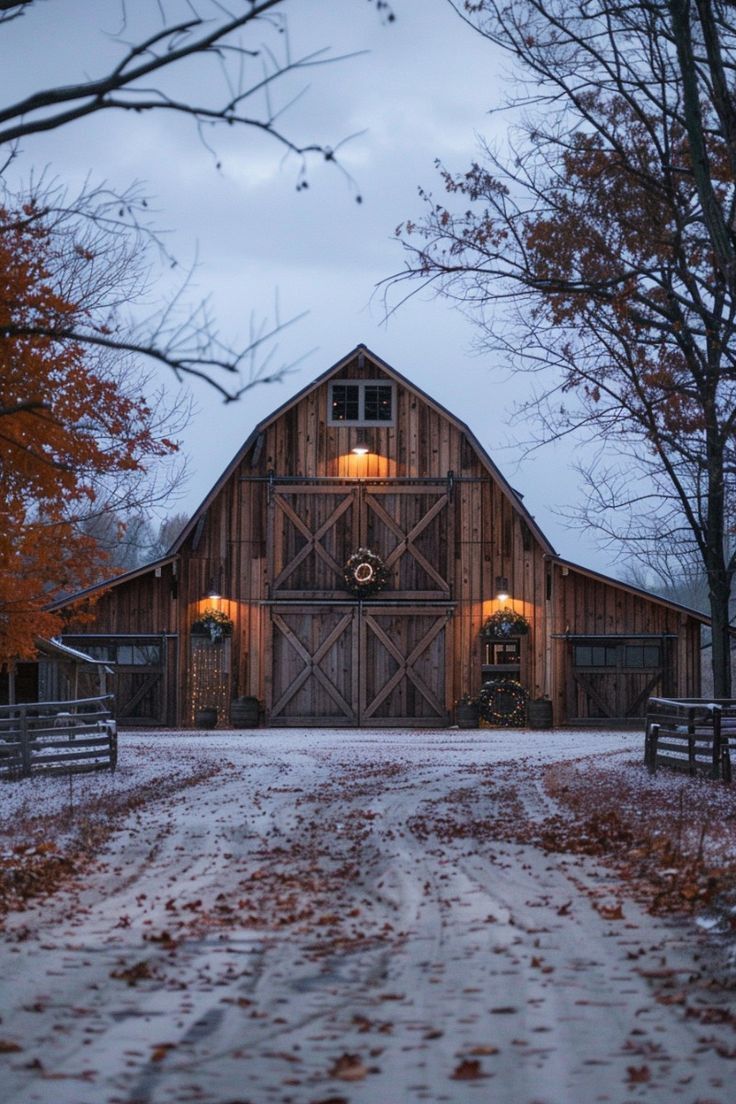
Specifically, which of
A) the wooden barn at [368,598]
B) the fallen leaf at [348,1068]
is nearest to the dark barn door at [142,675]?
the wooden barn at [368,598]

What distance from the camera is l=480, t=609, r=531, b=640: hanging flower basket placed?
29.9 meters

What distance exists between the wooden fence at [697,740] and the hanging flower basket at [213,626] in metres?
13.1

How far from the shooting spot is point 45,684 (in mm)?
31125

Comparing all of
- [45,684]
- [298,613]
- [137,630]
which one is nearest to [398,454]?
[298,613]

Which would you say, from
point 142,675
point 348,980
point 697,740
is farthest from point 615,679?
point 348,980

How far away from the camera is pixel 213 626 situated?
30.1 metres

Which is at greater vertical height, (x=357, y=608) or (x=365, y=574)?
(x=365, y=574)

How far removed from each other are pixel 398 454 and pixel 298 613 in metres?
4.28

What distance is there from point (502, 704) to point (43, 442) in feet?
58.2

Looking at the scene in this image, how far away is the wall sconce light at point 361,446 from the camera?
3073cm

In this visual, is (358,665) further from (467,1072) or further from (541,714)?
(467,1072)

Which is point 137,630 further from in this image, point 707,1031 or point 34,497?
point 707,1031

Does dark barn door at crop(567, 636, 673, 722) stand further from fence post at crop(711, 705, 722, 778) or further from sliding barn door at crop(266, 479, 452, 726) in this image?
fence post at crop(711, 705, 722, 778)

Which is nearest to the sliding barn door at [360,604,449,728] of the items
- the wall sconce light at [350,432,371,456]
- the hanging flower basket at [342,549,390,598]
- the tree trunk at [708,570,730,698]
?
the hanging flower basket at [342,549,390,598]
